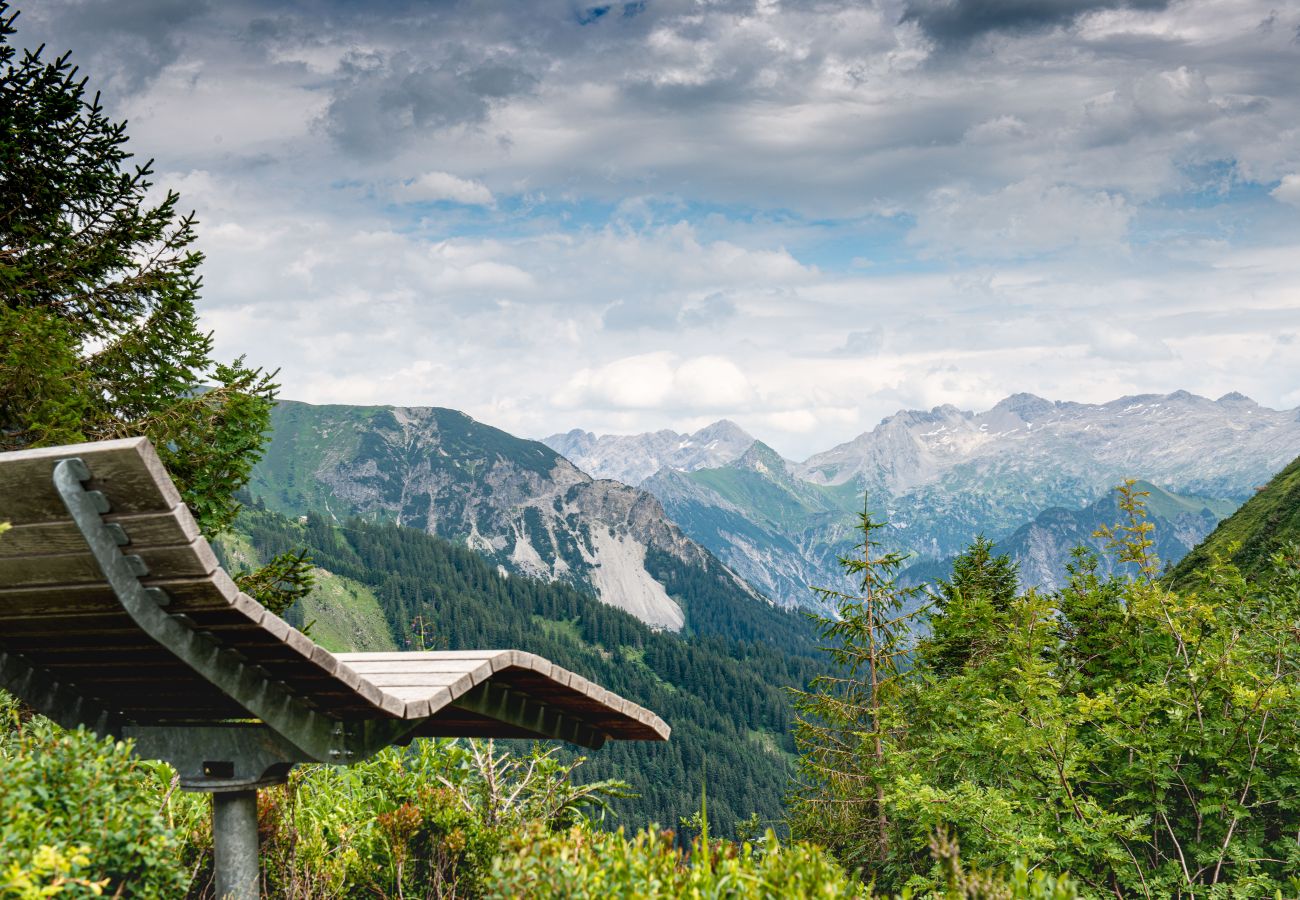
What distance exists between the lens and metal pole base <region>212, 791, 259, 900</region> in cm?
545

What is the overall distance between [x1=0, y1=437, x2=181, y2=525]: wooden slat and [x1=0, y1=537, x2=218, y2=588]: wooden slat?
222mm

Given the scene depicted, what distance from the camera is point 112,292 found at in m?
15.1

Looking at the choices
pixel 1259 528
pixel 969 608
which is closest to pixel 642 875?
pixel 969 608

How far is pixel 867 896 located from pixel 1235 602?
8.04 meters

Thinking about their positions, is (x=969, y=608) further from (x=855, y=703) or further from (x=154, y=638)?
(x=154, y=638)

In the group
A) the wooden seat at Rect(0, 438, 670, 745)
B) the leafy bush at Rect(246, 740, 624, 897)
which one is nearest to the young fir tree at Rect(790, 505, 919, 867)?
the leafy bush at Rect(246, 740, 624, 897)

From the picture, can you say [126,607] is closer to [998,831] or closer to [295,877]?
[295,877]

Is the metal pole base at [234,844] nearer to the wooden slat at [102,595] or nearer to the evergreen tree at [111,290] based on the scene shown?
the wooden slat at [102,595]

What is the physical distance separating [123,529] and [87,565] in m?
0.26

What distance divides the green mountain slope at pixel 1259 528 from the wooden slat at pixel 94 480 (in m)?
33.8

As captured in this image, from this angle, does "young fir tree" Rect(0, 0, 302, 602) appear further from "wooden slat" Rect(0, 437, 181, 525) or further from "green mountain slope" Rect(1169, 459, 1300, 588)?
"green mountain slope" Rect(1169, 459, 1300, 588)

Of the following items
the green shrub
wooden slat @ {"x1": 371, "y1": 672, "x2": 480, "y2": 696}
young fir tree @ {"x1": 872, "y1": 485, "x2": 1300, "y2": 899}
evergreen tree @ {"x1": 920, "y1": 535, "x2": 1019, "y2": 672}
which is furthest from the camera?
evergreen tree @ {"x1": 920, "y1": 535, "x2": 1019, "y2": 672}

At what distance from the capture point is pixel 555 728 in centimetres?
713

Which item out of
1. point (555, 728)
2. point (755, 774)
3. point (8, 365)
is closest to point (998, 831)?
point (555, 728)
